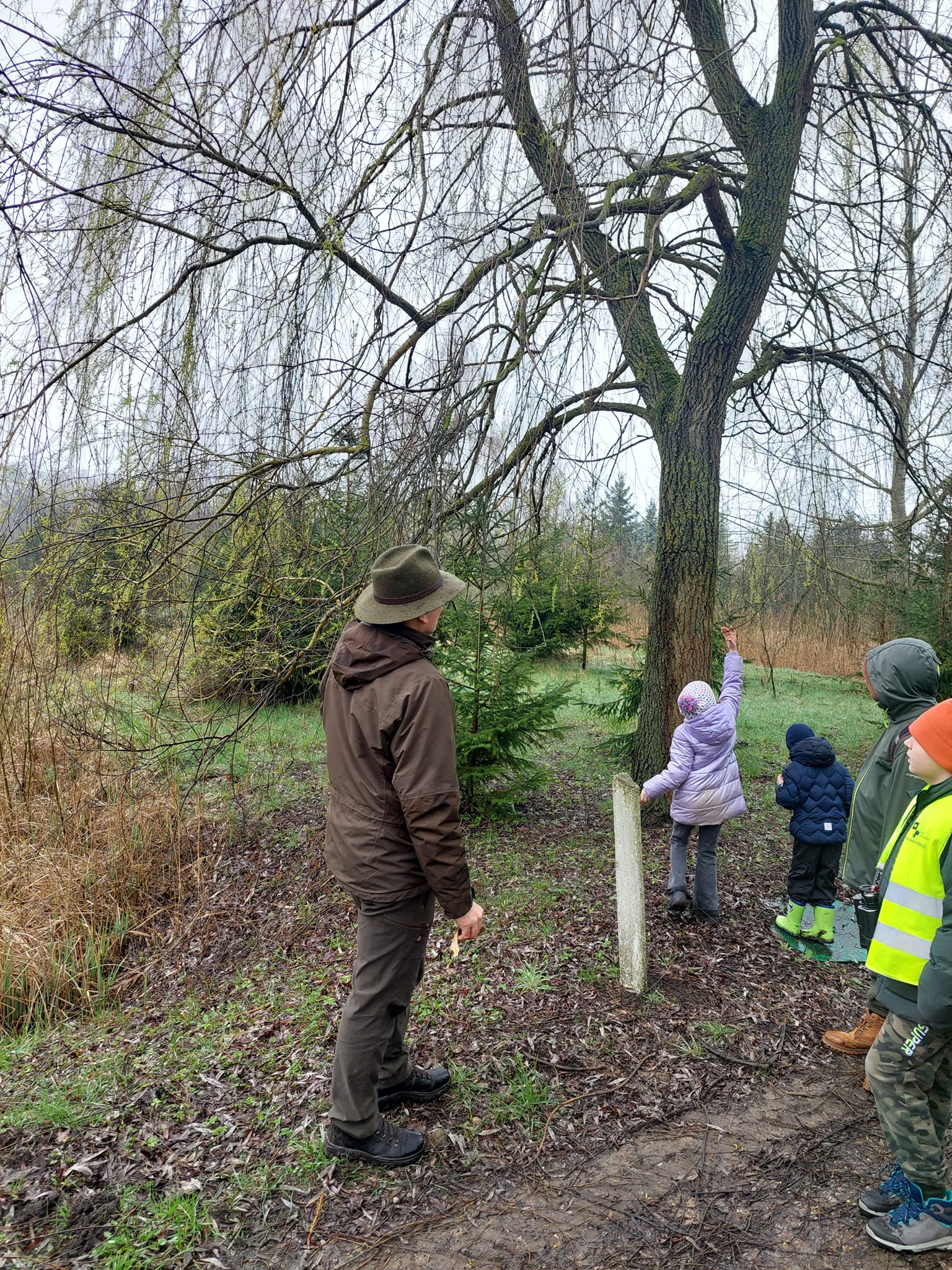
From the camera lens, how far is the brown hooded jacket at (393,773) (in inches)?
100.0

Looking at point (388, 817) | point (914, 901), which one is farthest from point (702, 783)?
point (388, 817)

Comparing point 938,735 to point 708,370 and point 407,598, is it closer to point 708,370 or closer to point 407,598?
point 407,598

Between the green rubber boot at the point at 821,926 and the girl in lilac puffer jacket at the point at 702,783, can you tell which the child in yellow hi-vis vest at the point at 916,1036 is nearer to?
the girl in lilac puffer jacket at the point at 702,783

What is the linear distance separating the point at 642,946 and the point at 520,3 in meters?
4.03

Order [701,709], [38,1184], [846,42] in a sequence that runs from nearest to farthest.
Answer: [38,1184] < [701,709] < [846,42]

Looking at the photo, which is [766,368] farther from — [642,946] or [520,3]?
[642,946]

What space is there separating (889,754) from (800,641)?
14.9m

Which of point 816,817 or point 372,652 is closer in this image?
point 372,652

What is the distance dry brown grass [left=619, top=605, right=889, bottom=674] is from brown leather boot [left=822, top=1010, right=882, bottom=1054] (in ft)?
32.2

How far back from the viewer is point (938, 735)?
2463 mm

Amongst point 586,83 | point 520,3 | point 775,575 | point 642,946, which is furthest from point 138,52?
point 775,575

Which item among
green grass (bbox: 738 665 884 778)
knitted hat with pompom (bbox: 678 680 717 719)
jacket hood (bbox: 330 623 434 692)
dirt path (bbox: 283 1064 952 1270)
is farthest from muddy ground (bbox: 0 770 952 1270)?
green grass (bbox: 738 665 884 778)

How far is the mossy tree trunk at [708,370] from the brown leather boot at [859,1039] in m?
2.72

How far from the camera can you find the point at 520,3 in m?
2.90
